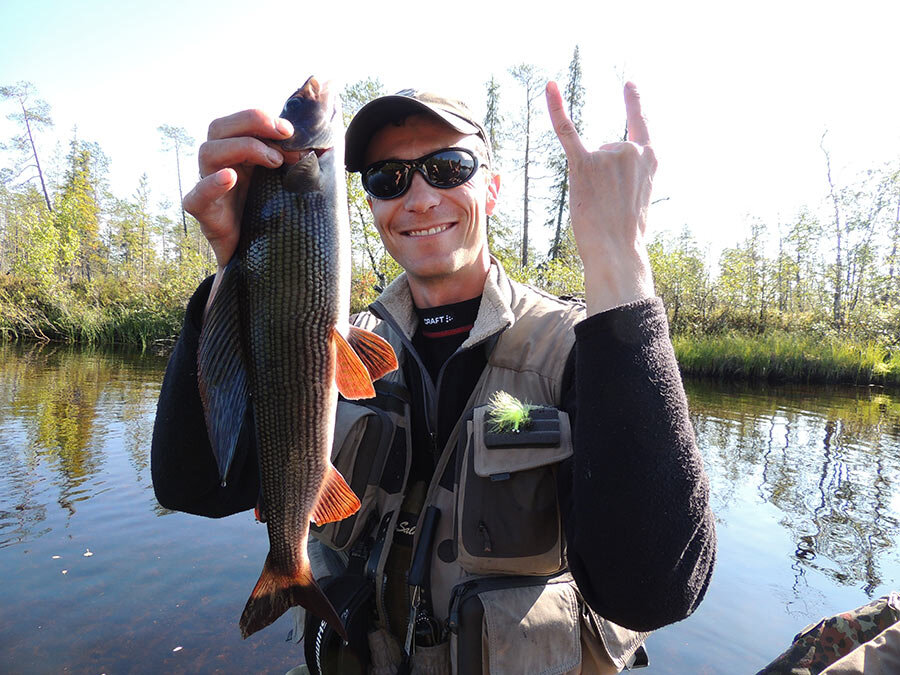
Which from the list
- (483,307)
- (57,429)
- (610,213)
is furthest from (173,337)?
(610,213)

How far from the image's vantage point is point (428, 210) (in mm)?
2578

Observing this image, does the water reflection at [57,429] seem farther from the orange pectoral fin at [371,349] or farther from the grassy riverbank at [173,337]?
the grassy riverbank at [173,337]

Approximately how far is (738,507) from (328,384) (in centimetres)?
859

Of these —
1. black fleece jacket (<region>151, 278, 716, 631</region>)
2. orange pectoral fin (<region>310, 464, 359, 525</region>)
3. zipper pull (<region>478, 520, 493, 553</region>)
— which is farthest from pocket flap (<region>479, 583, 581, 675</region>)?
orange pectoral fin (<region>310, 464, 359, 525</region>)

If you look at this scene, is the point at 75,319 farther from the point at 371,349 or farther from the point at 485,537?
the point at 485,537

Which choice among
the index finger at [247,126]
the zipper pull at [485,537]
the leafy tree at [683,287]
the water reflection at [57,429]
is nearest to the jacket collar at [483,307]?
the zipper pull at [485,537]

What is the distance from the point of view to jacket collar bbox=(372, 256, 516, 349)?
244cm

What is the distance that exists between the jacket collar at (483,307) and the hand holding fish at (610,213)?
0.70 meters

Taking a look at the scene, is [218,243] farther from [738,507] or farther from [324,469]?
[738,507]

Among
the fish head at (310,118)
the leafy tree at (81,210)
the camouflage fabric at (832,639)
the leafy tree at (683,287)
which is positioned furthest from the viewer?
the leafy tree at (81,210)

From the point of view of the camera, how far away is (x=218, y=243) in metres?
1.84

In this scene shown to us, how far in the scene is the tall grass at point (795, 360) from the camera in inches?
856

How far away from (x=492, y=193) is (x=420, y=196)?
0.66 m

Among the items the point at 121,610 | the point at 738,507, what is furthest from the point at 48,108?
the point at 738,507
